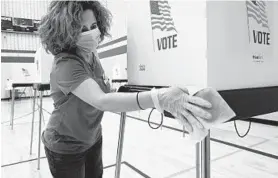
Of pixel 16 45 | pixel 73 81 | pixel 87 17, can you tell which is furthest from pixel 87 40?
pixel 16 45

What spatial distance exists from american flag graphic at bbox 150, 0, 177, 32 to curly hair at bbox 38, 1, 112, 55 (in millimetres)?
218

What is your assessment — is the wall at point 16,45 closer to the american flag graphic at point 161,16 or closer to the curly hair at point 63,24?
the curly hair at point 63,24

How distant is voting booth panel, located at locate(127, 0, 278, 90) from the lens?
53 centimetres

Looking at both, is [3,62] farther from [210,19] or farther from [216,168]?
[210,19]

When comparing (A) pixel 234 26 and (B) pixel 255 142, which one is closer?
(A) pixel 234 26

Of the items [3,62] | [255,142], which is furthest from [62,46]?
[3,62]

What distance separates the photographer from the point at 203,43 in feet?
1.71

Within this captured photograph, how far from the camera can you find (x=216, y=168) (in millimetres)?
1482

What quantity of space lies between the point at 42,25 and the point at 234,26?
60 cm

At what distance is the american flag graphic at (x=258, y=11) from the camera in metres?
0.63

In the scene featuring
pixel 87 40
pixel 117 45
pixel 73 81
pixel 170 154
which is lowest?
pixel 170 154

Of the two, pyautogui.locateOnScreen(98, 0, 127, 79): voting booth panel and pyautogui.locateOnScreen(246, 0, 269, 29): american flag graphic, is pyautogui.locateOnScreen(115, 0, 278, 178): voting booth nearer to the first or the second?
pyautogui.locateOnScreen(246, 0, 269, 29): american flag graphic

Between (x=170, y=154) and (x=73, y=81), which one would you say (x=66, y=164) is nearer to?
(x=73, y=81)

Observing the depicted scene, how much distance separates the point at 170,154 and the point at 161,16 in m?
1.34
